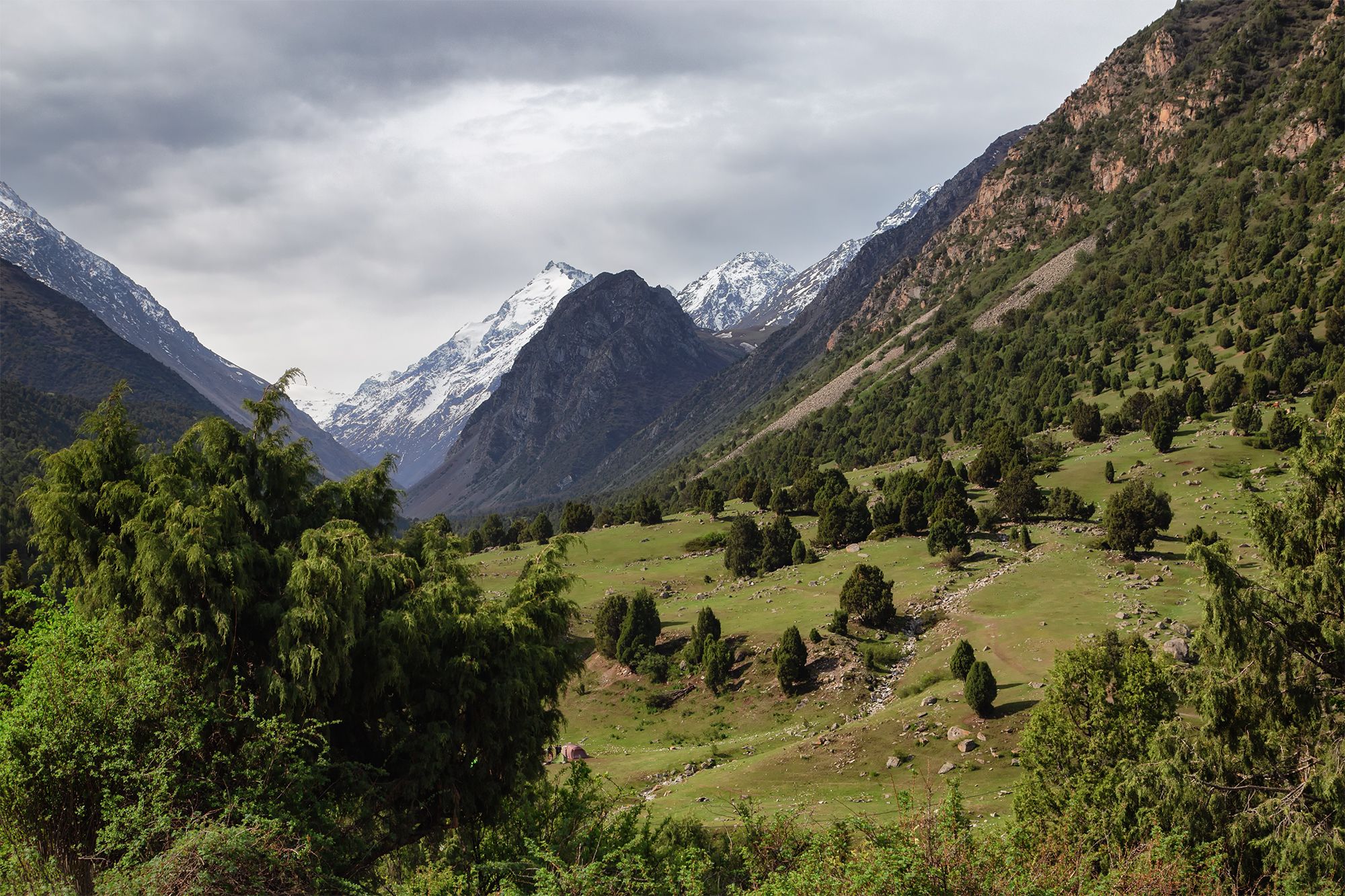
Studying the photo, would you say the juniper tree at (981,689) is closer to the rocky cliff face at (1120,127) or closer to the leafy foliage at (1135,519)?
the leafy foliage at (1135,519)

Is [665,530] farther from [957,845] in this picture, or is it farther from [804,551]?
[957,845]

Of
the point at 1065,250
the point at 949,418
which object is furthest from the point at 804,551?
the point at 1065,250

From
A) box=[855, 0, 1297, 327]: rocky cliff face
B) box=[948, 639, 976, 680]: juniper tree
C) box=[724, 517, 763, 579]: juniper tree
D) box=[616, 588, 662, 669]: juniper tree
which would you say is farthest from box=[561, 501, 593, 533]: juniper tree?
box=[855, 0, 1297, 327]: rocky cliff face

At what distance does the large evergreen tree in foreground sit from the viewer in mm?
11781

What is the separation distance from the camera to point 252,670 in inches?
575

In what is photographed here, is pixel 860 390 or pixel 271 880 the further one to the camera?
pixel 860 390

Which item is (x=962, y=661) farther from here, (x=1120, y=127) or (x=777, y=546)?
(x=1120, y=127)

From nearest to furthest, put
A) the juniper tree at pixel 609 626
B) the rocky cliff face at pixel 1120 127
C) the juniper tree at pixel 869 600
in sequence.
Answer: the juniper tree at pixel 869 600 < the juniper tree at pixel 609 626 < the rocky cliff face at pixel 1120 127

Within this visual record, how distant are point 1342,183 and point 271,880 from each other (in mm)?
134800

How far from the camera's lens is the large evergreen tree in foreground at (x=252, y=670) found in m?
A: 11.8

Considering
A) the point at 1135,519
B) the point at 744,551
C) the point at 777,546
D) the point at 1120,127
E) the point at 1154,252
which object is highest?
the point at 1120,127

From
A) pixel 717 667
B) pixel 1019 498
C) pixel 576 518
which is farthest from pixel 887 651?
pixel 576 518

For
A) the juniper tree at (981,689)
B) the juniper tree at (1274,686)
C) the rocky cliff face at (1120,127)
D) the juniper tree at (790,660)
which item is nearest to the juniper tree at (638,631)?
the juniper tree at (790,660)

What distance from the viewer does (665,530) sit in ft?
257
